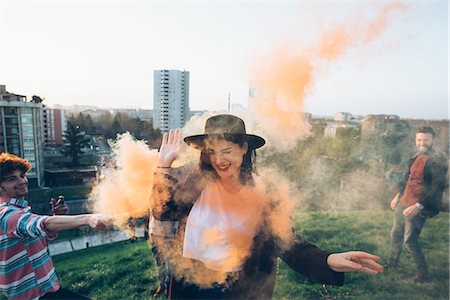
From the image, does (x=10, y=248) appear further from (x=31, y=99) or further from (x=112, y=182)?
(x=31, y=99)

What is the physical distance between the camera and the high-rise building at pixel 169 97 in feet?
8.54

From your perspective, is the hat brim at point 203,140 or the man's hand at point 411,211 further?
the man's hand at point 411,211

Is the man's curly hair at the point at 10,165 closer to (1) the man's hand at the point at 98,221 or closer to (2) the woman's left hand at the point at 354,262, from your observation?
(1) the man's hand at the point at 98,221

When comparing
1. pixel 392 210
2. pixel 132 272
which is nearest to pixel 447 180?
pixel 392 210

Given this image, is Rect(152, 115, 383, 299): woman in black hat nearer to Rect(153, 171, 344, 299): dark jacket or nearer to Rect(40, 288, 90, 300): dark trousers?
Rect(153, 171, 344, 299): dark jacket

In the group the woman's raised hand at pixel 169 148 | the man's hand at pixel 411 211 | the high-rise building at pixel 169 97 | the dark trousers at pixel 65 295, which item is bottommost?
the dark trousers at pixel 65 295

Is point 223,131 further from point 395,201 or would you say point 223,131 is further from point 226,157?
point 395,201

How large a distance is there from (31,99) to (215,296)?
261 centimetres

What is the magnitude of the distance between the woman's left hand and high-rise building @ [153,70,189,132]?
5.56 feet

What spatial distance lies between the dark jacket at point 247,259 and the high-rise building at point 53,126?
1.39m

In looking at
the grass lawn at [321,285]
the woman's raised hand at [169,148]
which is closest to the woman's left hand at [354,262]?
the grass lawn at [321,285]

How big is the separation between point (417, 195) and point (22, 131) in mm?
4367

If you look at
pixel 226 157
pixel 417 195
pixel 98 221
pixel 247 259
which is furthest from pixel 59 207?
pixel 417 195

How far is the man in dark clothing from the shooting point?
10.9 ft
